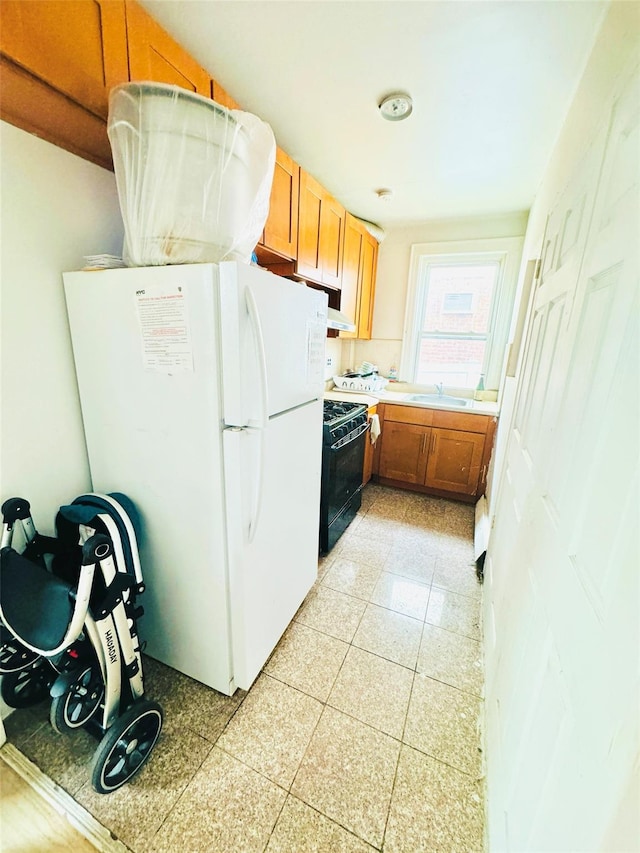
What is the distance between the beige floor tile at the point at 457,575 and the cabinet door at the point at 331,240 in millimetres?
2233

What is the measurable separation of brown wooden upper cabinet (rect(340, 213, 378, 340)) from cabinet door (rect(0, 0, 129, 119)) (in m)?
1.92

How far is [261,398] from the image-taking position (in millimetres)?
1094

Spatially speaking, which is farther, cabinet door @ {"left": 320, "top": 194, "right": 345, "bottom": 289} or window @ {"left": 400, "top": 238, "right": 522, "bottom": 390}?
window @ {"left": 400, "top": 238, "right": 522, "bottom": 390}

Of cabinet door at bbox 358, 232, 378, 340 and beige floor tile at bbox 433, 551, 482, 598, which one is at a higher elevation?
cabinet door at bbox 358, 232, 378, 340

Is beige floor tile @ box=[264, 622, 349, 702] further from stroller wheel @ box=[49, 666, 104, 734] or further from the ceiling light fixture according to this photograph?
the ceiling light fixture

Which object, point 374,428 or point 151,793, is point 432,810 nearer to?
point 151,793

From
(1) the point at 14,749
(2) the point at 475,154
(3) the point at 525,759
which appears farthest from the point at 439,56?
(1) the point at 14,749

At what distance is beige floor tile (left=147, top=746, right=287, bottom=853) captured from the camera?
3.10ft

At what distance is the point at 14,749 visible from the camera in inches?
44.8

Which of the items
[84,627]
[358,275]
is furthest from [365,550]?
[358,275]

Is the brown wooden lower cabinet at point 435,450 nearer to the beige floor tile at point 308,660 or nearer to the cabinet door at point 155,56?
the beige floor tile at point 308,660

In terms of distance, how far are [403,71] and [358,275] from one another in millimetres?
1730

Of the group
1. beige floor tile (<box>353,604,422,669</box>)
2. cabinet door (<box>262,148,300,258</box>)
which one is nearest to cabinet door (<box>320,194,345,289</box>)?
cabinet door (<box>262,148,300,258</box>)

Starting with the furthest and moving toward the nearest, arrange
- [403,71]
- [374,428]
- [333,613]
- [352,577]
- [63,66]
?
[374,428] < [352,577] < [333,613] < [403,71] < [63,66]
